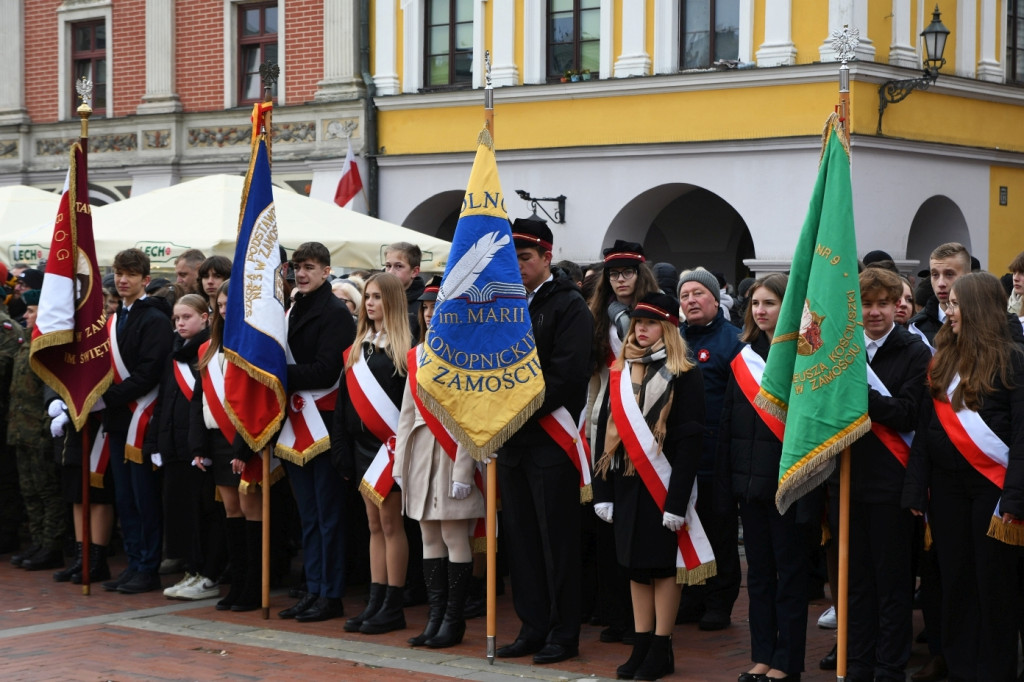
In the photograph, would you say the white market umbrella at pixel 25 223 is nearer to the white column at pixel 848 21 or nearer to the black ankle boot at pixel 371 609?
the black ankle boot at pixel 371 609

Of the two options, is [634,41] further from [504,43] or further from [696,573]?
[696,573]

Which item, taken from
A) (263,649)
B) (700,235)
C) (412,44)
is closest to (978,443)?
(263,649)

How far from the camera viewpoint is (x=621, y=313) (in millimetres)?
7910

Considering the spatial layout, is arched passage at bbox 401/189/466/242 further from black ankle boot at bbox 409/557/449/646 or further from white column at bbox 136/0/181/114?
black ankle boot at bbox 409/557/449/646

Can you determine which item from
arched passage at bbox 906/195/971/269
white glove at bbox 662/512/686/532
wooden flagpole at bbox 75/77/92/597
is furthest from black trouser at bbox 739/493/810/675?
arched passage at bbox 906/195/971/269

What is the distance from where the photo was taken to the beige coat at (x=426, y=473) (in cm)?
767

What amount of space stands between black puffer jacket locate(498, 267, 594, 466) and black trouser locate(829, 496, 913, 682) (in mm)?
1545

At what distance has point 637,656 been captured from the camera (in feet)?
22.6

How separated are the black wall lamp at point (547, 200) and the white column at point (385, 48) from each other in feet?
9.56

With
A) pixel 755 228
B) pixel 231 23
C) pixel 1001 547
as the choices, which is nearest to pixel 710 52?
pixel 755 228

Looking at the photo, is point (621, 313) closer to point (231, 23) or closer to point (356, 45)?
point (356, 45)

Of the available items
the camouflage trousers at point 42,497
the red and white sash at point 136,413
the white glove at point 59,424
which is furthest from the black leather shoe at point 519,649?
the camouflage trousers at point 42,497

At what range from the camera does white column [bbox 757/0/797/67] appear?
58.9ft

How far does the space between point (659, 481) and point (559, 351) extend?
Answer: 89 cm
